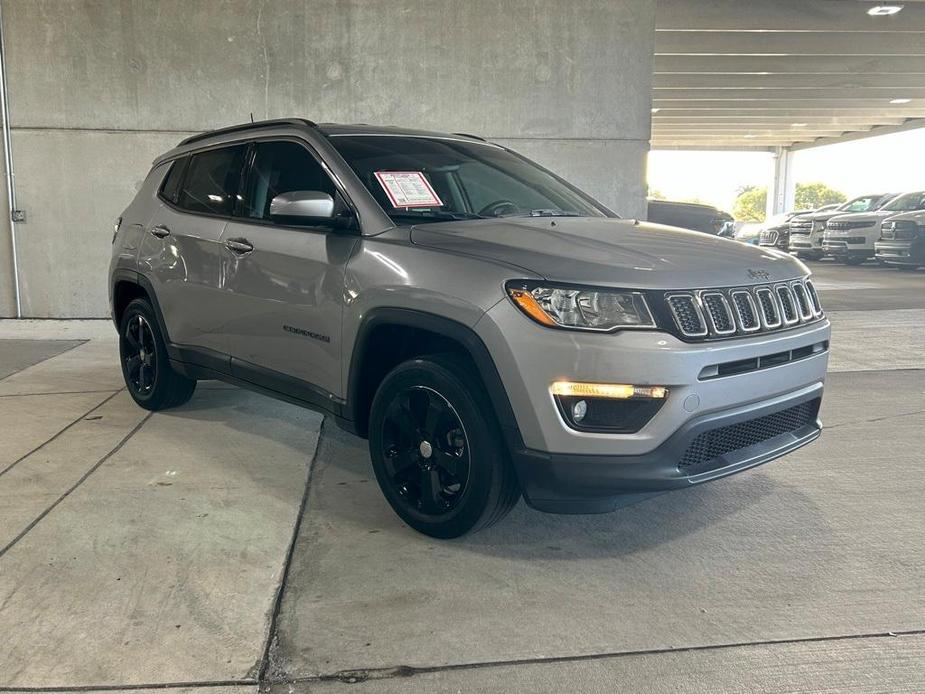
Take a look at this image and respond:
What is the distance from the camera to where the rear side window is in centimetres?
454

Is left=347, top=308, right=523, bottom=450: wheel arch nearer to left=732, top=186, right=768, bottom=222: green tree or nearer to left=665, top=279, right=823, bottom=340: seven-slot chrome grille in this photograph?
left=665, top=279, right=823, bottom=340: seven-slot chrome grille

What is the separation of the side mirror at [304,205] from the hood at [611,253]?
405mm

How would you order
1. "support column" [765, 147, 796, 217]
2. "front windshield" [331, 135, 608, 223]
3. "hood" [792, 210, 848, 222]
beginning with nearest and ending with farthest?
"front windshield" [331, 135, 608, 223] → "hood" [792, 210, 848, 222] → "support column" [765, 147, 796, 217]

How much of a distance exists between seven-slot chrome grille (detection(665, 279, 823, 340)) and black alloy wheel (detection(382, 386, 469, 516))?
3.05 ft

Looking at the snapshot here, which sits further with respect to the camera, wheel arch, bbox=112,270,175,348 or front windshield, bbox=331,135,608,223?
wheel arch, bbox=112,270,175,348

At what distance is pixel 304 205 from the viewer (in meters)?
3.55

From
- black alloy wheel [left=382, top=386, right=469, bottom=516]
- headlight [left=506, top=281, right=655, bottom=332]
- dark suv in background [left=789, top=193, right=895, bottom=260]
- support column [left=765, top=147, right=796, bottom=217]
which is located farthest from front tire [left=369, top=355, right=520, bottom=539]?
support column [left=765, top=147, right=796, bottom=217]

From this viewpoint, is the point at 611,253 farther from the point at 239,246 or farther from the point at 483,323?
the point at 239,246

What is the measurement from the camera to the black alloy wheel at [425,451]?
3252 mm

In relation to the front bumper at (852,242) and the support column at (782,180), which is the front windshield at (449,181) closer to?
the front bumper at (852,242)

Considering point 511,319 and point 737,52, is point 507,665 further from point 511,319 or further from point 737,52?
point 737,52

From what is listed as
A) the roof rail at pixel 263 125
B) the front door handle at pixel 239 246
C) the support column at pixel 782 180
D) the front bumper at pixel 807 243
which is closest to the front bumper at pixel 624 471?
the front door handle at pixel 239 246

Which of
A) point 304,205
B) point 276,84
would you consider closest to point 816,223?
point 276,84

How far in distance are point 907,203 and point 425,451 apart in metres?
18.5
